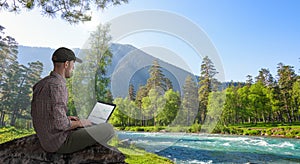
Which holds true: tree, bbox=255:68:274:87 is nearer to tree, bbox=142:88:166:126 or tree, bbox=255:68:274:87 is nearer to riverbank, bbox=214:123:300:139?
riverbank, bbox=214:123:300:139

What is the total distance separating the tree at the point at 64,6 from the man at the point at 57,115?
2290mm

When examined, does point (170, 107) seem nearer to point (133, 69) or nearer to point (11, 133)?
point (133, 69)

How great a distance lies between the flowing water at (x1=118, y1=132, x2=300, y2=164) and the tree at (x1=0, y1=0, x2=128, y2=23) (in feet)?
9.58

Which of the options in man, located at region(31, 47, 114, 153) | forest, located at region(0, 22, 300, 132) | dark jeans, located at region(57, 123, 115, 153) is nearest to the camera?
man, located at region(31, 47, 114, 153)

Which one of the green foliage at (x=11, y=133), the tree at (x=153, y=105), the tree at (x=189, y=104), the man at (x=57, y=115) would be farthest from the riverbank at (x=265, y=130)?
the man at (x=57, y=115)

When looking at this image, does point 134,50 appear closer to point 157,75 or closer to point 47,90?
point 157,75

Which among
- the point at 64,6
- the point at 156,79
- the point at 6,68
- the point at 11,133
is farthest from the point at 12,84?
the point at 156,79

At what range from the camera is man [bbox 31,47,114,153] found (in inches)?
46.3

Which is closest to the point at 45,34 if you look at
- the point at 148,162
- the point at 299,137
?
the point at 148,162

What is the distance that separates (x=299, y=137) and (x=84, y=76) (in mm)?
4961

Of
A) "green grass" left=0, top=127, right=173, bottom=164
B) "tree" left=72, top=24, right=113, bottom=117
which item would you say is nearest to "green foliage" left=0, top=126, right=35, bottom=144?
"green grass" left=0, top=127, right=173, bottom=164

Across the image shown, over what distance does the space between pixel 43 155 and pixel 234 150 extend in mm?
4969

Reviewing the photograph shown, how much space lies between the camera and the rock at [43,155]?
4.80 ft

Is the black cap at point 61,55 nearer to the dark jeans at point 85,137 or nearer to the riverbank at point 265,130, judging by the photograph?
the dark jeans at point 85,137
